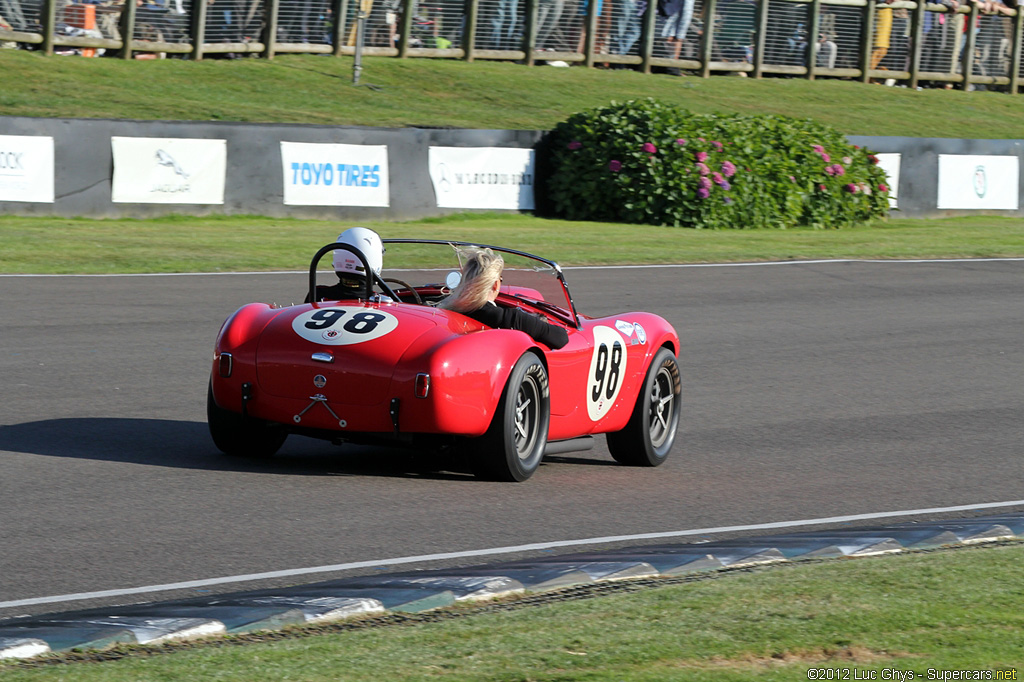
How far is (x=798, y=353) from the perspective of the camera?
42.6 feet

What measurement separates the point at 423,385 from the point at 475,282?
2.60 feet

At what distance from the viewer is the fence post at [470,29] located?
110ft

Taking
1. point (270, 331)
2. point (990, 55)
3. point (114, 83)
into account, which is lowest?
point (270, 331)

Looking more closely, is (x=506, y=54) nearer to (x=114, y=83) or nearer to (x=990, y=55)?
(x=114, y=83)

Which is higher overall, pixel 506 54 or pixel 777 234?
pixel 506 54

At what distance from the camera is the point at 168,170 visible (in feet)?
62.9

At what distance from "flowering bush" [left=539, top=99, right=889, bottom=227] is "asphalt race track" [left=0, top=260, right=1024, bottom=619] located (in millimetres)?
8447

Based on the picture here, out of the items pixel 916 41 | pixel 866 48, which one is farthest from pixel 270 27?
pixel 916 41

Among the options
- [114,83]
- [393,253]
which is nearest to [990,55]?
[114,83]

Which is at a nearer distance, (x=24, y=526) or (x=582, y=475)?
(x=24, y=526)

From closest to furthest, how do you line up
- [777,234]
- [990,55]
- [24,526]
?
[24,526] → [777,234] → [990,55]

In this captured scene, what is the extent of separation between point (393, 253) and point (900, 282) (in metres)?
6.25

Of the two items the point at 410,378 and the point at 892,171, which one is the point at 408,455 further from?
the point at 892,171

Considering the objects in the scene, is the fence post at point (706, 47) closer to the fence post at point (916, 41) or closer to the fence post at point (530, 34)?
the fence post at point (530, 34)
